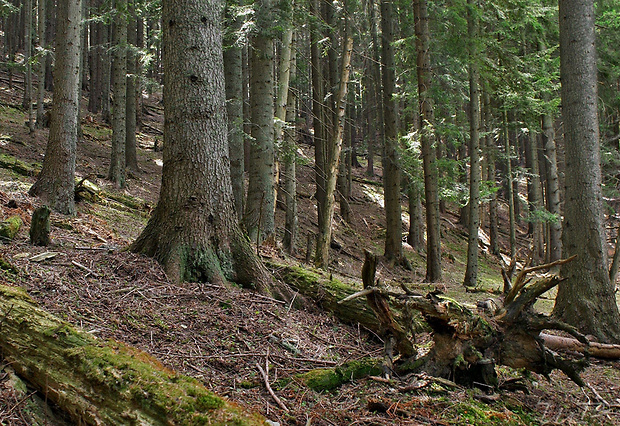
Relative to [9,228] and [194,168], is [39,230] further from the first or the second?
[194,168]

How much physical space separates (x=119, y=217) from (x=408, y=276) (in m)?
8.16

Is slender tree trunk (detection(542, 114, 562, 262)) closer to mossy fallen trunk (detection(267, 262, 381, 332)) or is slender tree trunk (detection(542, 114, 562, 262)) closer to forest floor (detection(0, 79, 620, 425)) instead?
forest floor (detection(0, 79, 620, 425))

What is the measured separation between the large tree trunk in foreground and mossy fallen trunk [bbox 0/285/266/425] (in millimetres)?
1901

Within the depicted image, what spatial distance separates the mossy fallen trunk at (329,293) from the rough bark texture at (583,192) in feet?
10.7

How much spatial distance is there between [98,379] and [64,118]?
722cm

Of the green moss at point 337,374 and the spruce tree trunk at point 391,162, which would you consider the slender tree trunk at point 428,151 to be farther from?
the green moss at point 337,374

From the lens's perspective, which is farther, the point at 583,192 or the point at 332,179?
the point at 332,179

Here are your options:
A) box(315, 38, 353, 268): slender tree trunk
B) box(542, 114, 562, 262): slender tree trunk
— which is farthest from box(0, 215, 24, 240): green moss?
box(542, 114, 562, 262): slender tree trunk

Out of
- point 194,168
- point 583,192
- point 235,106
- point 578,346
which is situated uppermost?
point 235,106

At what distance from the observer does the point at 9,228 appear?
552cm

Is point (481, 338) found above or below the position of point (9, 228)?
below

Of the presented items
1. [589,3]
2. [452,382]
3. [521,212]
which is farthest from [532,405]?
[521,212]

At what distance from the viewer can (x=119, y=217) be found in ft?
31.1

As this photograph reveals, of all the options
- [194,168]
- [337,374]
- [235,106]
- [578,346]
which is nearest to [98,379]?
[337,374]
